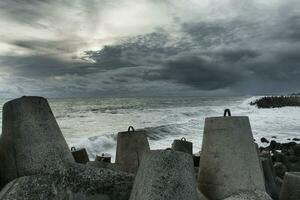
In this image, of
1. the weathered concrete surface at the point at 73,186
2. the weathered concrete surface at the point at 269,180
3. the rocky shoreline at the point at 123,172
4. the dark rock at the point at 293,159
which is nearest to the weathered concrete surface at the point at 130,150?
the rocky shoreline at the point at 123,172

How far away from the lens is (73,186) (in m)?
3.83

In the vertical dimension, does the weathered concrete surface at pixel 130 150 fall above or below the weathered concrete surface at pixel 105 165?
above

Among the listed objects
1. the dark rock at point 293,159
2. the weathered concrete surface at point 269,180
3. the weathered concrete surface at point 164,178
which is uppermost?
the weathered concrete surface at point 164,178

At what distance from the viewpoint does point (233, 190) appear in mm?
4293

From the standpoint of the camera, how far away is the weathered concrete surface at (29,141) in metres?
3.95

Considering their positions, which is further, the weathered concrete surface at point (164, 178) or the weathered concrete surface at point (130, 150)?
the weathered concrete surface at point (130, 150)

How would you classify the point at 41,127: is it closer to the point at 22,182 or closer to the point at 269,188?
the point at 22,182

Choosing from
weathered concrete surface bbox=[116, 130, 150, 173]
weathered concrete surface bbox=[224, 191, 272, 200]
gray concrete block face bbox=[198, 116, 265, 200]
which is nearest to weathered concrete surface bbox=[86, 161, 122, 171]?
weathered concrete surface bbox=[116, 130, 150, 173]

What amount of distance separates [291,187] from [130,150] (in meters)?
2.31

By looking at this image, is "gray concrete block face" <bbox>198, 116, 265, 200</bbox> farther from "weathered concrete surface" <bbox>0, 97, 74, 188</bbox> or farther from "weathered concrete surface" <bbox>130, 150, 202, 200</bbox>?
"weathered concrete surface" <bbox>0, 97, 74, 188</bbox>

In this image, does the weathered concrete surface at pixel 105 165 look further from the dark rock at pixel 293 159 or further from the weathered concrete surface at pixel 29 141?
the dark rock at pixel 293 159

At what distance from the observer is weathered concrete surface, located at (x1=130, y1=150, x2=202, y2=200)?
3451 mm

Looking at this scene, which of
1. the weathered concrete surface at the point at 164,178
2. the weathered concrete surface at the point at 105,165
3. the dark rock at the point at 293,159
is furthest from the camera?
the dark rock at the point at 293,159

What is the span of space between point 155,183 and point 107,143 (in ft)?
46.1
